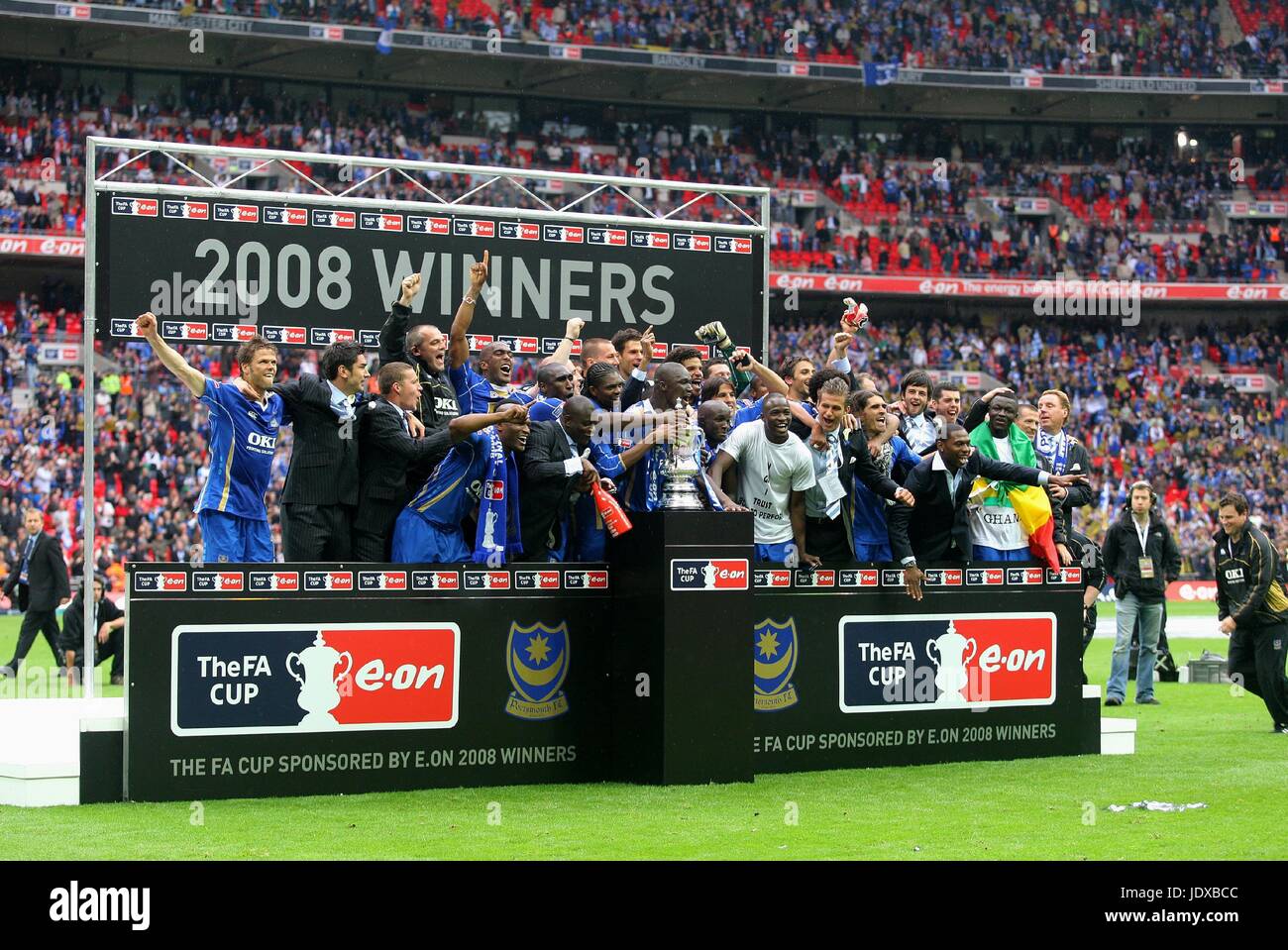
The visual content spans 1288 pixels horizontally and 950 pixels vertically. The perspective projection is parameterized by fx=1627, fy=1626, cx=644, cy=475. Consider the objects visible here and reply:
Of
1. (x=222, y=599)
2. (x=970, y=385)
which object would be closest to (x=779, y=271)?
(x=970, y=385)

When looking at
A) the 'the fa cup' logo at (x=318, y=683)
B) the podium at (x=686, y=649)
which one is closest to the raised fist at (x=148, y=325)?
the 'the fa cup' logo at (x=318, y=683)

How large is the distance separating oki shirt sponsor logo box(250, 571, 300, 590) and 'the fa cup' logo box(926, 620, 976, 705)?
4480mm

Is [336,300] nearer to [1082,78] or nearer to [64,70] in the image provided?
[64,70]

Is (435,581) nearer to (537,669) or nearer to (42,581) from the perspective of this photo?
(537,669)

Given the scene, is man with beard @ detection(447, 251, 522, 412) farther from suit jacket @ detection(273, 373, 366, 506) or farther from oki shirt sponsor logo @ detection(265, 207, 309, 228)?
oki shirt sponsor logo @ detection(265, 207, 309, 228)

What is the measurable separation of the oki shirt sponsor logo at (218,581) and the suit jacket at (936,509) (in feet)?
14.4

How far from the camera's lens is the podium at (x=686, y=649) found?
379 inches

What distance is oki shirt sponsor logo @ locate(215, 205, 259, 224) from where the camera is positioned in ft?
43.2

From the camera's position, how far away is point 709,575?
9719mm

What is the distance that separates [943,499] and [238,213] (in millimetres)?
→ 6160

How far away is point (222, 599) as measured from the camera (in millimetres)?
9102

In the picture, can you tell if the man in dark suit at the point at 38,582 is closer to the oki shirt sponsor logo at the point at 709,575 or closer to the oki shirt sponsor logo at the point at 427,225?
the oki shirt sponsor logo at the point at 427,225

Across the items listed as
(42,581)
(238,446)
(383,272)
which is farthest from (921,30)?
(238,446)
